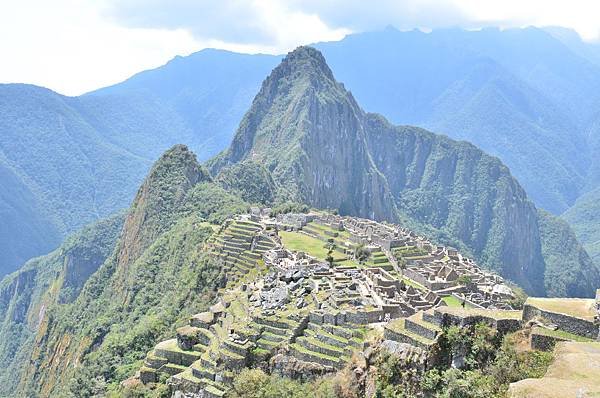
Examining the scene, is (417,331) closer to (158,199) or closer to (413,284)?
(413,284)

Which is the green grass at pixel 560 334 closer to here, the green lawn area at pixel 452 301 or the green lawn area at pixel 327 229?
the green lawn area at pixel 452 301

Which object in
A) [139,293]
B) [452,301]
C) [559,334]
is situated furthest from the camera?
[139,293]

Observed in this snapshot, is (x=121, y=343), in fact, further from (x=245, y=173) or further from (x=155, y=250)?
(x=245, y=173)

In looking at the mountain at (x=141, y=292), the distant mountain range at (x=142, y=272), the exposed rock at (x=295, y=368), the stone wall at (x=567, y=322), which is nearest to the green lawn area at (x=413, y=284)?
the distant mountain range at (x=142, y=272)

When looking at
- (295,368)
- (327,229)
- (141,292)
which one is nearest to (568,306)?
(295,368)

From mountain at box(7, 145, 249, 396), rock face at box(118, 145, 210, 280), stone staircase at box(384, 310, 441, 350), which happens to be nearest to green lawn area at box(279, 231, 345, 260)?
mountain at box(7, 145, 249, 396)

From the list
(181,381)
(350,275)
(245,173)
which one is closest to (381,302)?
(350,275)
